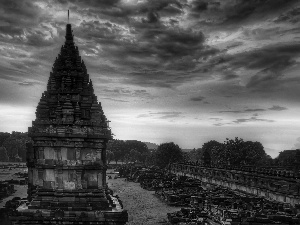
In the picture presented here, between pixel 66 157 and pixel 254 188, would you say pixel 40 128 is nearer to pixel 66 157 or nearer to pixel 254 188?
pixel 66 157

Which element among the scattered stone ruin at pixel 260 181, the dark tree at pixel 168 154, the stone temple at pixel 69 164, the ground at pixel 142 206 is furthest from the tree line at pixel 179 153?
the stone temple at pixel 69 164

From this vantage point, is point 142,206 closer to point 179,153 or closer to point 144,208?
point 144,208

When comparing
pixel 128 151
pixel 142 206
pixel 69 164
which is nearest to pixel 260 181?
pixel 142 206

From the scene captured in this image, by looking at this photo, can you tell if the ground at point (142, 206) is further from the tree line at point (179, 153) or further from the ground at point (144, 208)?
the tree line at point (179, 153)

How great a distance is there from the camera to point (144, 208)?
3797 centimetres

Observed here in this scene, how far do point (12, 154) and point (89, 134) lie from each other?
126 meters

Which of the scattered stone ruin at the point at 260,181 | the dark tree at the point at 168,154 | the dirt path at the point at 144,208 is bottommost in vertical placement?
the dirt path at the point at 144,208

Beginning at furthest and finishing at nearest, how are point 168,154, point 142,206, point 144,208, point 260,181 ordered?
1. point 168,154
2. point 142,206
3. point 260,181
4. point 144,208

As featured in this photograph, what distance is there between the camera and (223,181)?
49406mm

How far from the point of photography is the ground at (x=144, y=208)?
31.6m

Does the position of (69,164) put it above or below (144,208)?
above

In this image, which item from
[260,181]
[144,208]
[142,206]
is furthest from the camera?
[142,206]

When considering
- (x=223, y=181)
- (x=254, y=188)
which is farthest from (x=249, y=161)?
(x=254, y=188)

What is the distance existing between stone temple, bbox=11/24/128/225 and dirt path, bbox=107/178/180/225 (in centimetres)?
1791
